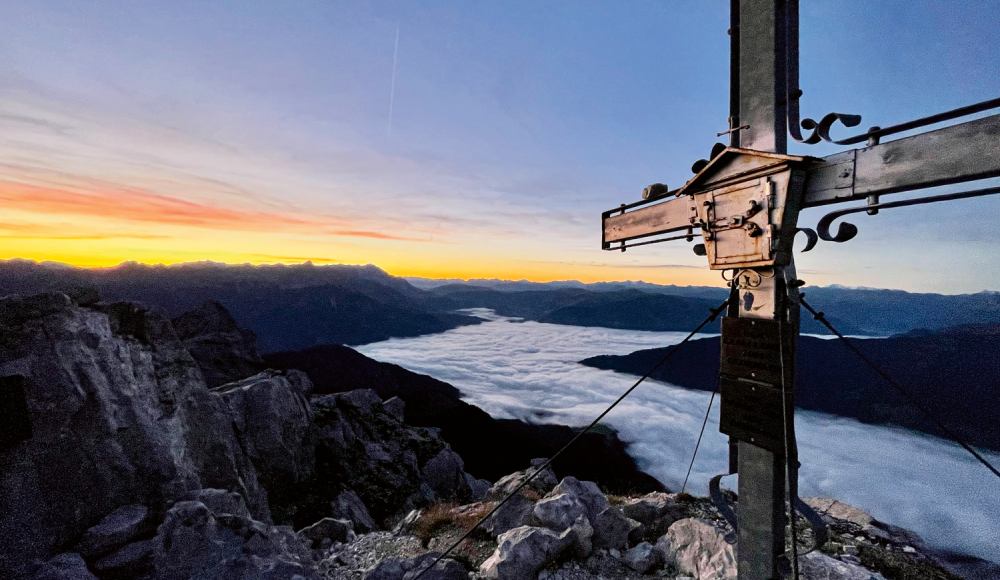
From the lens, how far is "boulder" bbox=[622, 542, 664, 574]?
7.39 metres

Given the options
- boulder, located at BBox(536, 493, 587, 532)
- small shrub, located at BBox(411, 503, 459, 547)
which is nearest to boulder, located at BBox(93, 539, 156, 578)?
small shrub, located at BBox(411, 503, 459, 547)

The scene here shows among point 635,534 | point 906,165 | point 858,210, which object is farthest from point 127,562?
point 906,165

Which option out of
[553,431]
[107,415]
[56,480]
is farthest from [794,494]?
[553,431]

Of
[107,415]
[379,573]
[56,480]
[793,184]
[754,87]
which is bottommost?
[379,573]

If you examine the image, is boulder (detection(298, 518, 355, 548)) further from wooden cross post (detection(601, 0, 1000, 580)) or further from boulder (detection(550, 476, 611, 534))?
wooden cross post (detection(601, 0, 1000, 580))

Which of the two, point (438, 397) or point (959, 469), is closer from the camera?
point (438, 397)

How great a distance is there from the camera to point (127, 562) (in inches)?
253

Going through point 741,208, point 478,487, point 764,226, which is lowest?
point 478,487

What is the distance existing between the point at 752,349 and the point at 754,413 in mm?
719

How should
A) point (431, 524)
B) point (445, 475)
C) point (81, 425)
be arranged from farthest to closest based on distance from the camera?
point (445, 475)
point (431, 524)
point (81, 425)

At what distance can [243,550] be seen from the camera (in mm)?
7266

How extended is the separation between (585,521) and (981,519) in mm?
181996

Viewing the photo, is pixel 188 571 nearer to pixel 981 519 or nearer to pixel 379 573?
pixel 379 573

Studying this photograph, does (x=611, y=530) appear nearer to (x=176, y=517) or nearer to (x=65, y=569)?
(x=176, y=517)
